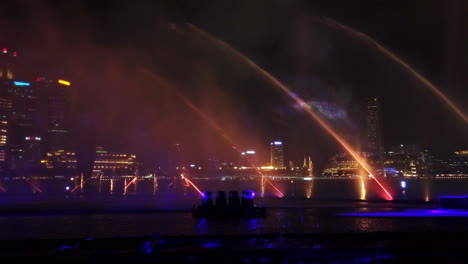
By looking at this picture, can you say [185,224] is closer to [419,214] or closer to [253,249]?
[253,249]

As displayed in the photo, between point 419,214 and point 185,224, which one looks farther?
point 419,214

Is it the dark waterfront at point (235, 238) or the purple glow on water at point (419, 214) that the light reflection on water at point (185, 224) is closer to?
the dark waterfront at point (235, 238)

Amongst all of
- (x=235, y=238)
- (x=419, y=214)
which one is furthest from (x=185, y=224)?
(x=419, y=214)

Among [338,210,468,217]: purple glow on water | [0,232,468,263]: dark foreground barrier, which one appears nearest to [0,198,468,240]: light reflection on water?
[338,210,468,217]: purple glow on water

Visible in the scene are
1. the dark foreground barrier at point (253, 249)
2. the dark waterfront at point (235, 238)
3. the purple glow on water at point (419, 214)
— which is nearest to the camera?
the dark foreground barrier at point (253, 249)

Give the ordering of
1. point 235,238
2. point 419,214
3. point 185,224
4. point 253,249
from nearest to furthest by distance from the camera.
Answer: point 253,249 → point 235,238 → point 185,224 → point 419,214

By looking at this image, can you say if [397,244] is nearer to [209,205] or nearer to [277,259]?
[277,259]

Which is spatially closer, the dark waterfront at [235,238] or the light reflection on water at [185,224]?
the dark waterfront at [235,238]

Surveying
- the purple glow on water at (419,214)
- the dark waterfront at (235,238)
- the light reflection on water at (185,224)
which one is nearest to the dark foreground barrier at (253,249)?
the dark waterfront at (235,238)

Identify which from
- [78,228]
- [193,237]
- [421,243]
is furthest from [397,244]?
[78,228]

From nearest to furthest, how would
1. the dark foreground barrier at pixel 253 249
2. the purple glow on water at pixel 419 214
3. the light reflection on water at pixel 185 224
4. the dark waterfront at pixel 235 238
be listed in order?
the dark foreground barrier at pixel 253 249 → the dark waterfront at pixel 235 238 → the light reflection on water at pixel 185 224 → the purple glow on water at pixel 419 214

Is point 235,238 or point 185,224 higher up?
point 235,238

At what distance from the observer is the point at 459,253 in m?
13.5

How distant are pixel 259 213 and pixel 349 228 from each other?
7.43 metres
